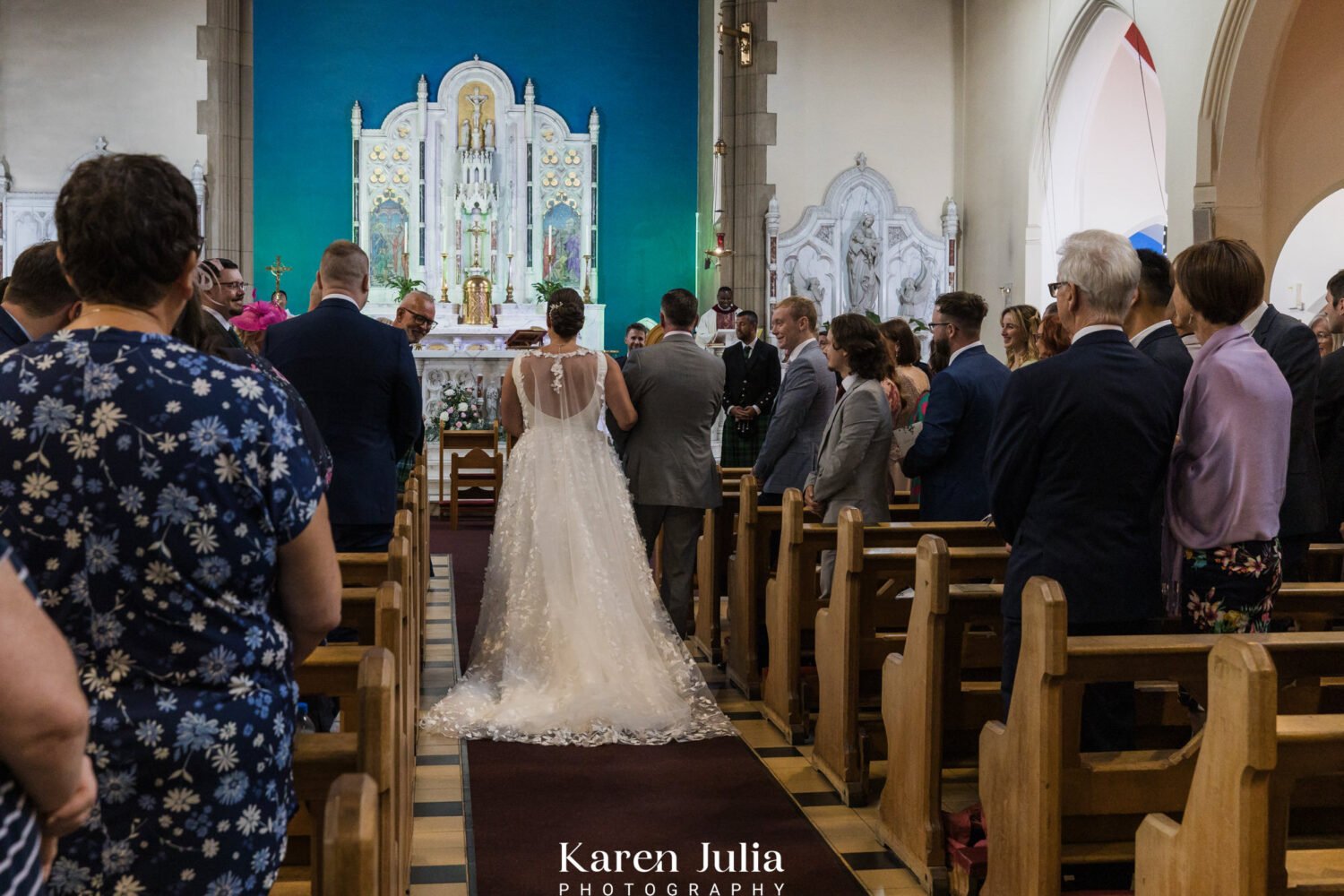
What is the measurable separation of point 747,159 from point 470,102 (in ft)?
12.6

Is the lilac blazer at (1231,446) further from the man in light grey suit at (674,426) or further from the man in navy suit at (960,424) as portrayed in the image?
the man in light grey suit at (674,426)

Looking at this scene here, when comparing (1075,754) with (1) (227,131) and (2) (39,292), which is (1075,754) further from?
(1) (227,131)

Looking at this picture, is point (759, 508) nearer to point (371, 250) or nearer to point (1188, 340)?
point (1188, 340)

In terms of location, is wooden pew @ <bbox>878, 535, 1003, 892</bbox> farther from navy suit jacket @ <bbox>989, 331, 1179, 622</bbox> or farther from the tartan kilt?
the tartan kilt

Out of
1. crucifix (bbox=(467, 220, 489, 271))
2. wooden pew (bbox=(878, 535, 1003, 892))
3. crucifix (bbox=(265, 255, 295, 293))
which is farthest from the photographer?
crucifix (bbox=(467, 220, 489, 271))

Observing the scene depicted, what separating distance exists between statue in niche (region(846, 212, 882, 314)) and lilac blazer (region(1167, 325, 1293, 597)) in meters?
10.3

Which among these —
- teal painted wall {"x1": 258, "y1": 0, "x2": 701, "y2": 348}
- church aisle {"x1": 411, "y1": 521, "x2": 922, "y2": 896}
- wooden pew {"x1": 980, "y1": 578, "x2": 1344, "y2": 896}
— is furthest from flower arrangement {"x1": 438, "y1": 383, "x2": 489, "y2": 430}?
wooden pew {"x1": 980, "y1": 578, "x2": 1344, "y2": 896}

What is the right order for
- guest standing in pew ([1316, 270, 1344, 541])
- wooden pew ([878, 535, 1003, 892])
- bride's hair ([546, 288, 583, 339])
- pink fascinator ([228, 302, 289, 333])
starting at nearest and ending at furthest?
wooden pew ([878, 535, 1003, 892]) → pink fascinator ([228, 302, 289, 333]) → guest standing in pew ([1316, 270, 1344, 541]) → bride's hair ([546, 288, 583, 339])

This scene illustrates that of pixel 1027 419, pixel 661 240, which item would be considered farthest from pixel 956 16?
pixel 1027 419

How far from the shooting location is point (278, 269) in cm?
1367

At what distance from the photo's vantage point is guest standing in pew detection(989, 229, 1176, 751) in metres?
2.82

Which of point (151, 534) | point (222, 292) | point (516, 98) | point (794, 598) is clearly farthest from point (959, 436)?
point (516, 98)

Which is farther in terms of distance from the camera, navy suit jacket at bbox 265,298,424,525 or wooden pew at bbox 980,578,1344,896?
navy suit jacket at bbox 265,298,424,525

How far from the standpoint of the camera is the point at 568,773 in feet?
13.2
